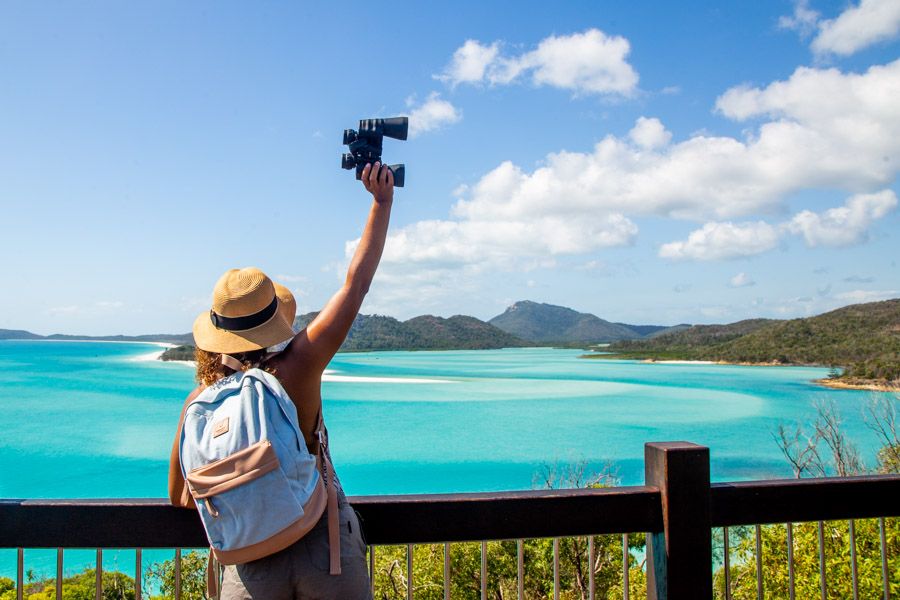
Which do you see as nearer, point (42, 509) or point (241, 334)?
point (241, 334)

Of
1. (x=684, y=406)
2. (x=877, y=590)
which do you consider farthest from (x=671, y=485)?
(x=684, y=406)

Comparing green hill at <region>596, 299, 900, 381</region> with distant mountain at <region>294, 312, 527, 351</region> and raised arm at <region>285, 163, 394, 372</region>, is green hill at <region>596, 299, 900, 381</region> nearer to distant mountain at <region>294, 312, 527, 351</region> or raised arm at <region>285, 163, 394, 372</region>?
raised arm at <region>285, 163, 394, 372</region>

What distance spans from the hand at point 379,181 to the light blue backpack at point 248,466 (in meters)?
0.52

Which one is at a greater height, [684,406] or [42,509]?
[42,509]

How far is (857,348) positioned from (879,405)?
1732 cm

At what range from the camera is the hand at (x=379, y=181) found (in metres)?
1.59

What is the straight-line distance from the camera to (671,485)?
5.73ft

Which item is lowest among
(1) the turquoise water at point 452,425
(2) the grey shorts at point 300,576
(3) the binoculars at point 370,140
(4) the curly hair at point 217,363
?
(1) the turquoise water at point 452,425

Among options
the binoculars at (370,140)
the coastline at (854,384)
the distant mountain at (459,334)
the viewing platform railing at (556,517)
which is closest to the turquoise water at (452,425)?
the coastline at (854,384)

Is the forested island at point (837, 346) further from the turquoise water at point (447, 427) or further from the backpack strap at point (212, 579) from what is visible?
the backpack strap at point (212, 579)

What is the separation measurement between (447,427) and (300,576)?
3868 cm

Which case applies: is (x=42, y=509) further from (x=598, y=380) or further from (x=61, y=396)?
(x=598, y=380)

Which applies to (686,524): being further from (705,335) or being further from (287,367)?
(705,335)

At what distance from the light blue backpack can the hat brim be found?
0.08m
